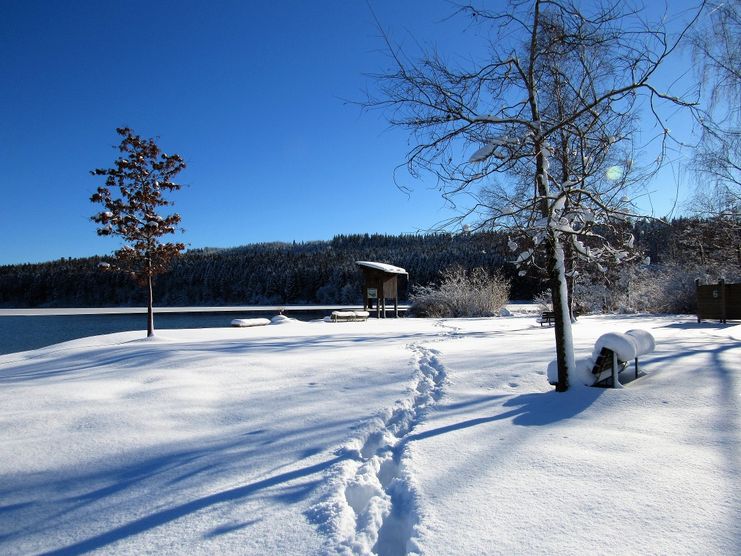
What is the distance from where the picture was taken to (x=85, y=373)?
6.47 m

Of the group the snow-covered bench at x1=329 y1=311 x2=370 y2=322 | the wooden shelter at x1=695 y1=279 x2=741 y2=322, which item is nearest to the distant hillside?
the snow-covered bench at x1=329 y1=311 x2=370 y2=322

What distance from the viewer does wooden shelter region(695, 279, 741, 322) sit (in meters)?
13.0

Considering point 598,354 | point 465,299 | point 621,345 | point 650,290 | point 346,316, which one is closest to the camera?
point 621,345

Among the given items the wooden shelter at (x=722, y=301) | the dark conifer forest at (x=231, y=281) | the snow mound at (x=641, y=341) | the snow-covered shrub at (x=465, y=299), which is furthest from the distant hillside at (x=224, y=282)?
the snow mound at (x=641, y=341)

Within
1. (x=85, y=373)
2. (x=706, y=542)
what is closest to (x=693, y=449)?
(x=706, y=542)

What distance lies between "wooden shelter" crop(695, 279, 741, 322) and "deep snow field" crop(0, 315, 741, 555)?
917 cm

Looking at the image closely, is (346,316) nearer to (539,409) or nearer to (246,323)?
(246,323)

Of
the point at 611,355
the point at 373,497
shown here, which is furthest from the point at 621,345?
the point at 373,497

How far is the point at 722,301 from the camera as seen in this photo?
42.8ft

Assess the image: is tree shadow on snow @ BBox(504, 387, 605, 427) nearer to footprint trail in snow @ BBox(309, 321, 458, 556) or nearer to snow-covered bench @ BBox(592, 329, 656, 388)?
snow-covered bench @ BBox(592, 329, 656, 388)

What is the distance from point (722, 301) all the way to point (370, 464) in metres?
14.4

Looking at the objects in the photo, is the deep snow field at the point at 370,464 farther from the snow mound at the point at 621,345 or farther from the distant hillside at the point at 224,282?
the distant hillside at the point at 224,282

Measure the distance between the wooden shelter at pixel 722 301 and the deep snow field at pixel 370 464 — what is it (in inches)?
361

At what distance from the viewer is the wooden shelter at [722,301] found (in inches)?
512
